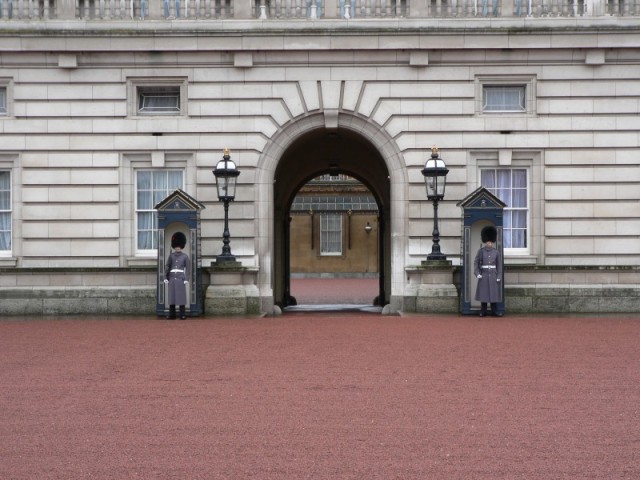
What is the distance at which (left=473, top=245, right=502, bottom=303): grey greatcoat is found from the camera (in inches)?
758

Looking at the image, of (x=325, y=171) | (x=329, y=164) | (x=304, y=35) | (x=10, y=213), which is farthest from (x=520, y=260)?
(x=10, y=213)

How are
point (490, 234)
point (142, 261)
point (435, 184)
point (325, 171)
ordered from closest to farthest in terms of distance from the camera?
point (490, 234), point (435, 184), point (142, 261), point (325, 171)

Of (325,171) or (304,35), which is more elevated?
(304,35)

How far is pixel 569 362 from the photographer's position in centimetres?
1248

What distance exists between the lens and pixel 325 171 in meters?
27.6

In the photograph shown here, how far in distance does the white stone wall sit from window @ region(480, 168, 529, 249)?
24 centimetres

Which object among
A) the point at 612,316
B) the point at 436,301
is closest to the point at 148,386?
the point at 436,301

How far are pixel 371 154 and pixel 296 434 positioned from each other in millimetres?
16541

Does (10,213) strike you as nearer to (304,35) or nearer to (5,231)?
(5,231)

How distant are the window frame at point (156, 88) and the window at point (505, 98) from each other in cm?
562

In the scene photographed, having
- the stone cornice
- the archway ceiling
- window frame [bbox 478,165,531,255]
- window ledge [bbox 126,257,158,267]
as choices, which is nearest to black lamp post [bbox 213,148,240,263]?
window ledge [bbox 126,257,158,267]

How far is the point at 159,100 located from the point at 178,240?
3.01m

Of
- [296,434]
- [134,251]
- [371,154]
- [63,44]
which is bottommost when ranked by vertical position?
[296,434]

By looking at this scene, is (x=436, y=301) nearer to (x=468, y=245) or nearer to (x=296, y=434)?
(x=468, y=245)
